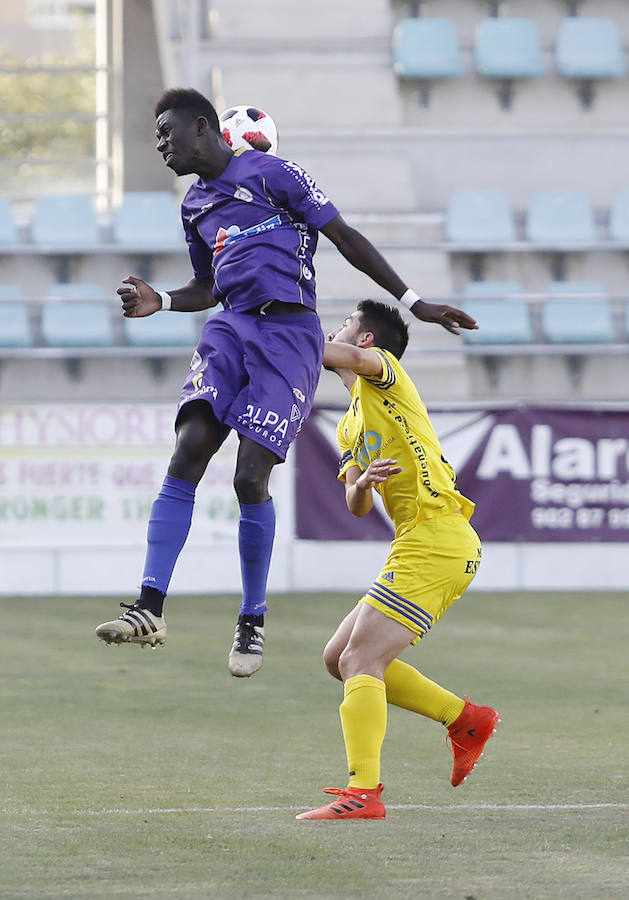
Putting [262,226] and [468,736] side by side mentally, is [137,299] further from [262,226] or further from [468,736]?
[468,736]

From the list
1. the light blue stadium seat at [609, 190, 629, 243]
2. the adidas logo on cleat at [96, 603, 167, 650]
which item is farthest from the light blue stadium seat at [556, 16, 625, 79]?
the adidas logo on cleat at [96, 603, 167, 650]

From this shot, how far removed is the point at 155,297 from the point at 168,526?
33.2 inches

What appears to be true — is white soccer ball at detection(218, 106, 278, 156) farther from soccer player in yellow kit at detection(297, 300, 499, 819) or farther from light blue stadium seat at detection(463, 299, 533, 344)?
light blue stadium seat at detection(463, 299, 533, 344)

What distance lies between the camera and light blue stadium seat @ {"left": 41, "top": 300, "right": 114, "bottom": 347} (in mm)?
15805

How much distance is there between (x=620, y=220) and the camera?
1709cm

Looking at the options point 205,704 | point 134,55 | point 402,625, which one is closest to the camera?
point 402,625

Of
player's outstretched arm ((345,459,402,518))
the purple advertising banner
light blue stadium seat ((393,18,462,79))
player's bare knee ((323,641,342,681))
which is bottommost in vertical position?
the purple advertising banner

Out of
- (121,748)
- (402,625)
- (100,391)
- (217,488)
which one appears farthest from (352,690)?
(100,391)

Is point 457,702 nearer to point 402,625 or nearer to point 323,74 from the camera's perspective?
point 402,625

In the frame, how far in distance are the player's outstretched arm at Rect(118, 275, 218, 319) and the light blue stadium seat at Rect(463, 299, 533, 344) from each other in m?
10.2

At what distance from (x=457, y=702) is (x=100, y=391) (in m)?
10.4

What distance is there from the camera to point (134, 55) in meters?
20.5

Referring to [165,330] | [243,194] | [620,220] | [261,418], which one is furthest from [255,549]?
[620,220]

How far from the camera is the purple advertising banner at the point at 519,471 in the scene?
13.2 meters
